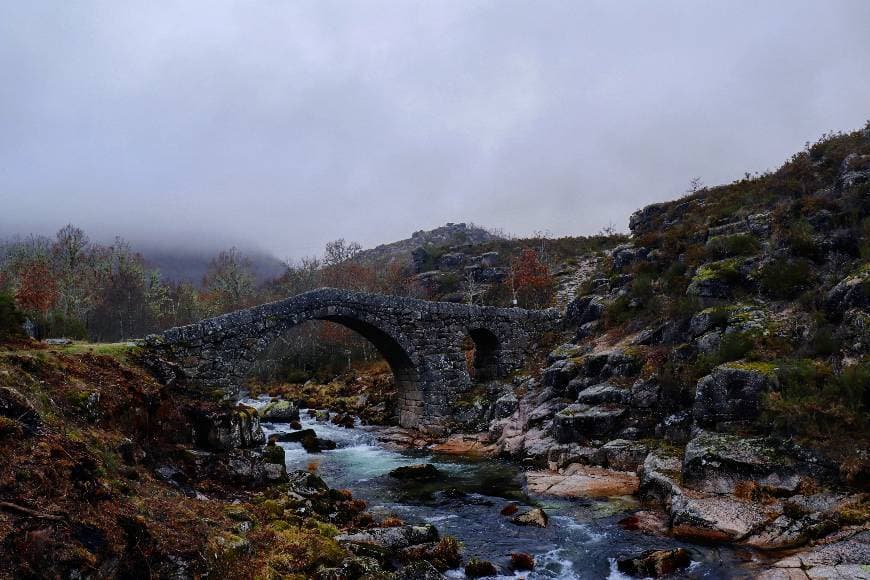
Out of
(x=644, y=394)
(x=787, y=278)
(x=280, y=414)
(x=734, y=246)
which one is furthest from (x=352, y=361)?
(x=787, y=278)

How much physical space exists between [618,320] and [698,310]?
15.7 feet

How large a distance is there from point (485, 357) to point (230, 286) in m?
35.9

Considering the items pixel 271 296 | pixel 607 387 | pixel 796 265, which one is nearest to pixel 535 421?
pixel 607 387

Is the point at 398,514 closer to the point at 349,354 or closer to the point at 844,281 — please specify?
the point at 844,281

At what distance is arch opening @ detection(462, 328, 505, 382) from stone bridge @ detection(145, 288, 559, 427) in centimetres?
5

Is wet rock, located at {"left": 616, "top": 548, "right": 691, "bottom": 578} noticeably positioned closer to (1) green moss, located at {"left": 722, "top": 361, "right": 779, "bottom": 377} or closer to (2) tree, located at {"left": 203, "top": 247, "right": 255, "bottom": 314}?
(1) green moss, located at {"left": 722, "top": 361, "right": 779, "bottom": 377}

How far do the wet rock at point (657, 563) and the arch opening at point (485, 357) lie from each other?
56.7 feet

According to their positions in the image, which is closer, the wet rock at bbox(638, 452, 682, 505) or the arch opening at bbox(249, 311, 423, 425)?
the wet rock at bbox(638, 452, 682, 505)

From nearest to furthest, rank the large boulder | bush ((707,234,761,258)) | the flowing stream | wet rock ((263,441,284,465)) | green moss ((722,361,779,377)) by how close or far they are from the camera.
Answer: the flowing stream < the large boulder < green moss ((722,361,779,377)) < wet rock ((263,441,284,465)) < bush ((707,234,761,258))

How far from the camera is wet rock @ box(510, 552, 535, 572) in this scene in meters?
9.28

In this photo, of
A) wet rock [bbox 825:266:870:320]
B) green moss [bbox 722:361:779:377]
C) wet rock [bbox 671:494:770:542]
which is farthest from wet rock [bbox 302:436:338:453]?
wet rock [bbox 825:266:870:320]

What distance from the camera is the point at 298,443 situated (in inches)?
850

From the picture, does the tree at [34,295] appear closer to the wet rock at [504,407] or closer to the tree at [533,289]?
the wet rock at [504,407]

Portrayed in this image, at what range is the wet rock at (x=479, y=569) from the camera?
29.1 feet
